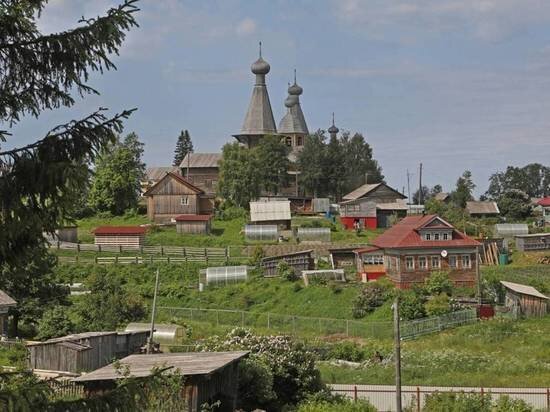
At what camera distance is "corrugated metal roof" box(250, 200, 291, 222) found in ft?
203

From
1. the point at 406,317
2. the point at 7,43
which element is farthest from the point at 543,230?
the point at 7,43

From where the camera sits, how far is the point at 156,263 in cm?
5050

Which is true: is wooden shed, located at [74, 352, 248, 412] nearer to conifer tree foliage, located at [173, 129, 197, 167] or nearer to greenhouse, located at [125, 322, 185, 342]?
greenhouse, located at [125, 322, 185, 342]

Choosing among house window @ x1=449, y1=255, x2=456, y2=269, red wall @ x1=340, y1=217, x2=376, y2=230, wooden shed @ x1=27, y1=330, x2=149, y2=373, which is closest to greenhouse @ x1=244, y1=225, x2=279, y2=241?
red wall @ x1=340, y1=217, x2=376, y2=230

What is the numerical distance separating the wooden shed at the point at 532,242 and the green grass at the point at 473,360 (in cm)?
1799

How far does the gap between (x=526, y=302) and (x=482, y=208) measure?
41678mm

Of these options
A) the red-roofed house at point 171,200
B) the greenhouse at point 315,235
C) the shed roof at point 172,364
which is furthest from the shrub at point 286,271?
the shed roof at point 172,364

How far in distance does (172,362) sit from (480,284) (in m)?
22.3

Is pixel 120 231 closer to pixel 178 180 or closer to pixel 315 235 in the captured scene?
pixel 178 180

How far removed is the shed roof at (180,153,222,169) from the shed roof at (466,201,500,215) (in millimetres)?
26183

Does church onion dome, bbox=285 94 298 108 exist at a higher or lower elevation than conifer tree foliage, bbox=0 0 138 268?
higher

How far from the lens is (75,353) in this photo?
27.8 metres

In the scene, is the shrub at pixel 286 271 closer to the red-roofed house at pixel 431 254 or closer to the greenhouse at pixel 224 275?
the greenhouse at pixel 224 275

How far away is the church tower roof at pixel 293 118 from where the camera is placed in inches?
3824
